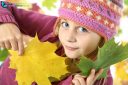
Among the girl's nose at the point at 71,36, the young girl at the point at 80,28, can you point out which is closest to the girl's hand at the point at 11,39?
the young girl at the point at 80,28

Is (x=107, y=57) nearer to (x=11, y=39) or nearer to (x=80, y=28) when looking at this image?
(x=80, y=28)

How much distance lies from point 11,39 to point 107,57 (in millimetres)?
220

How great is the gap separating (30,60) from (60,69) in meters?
0.07

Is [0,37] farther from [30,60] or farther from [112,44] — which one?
[112,44]

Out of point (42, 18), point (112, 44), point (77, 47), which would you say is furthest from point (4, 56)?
point (112, 44)

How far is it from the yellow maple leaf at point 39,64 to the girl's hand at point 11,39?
0.08ft

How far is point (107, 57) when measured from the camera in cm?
71

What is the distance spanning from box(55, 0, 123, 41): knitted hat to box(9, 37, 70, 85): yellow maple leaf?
0.09m

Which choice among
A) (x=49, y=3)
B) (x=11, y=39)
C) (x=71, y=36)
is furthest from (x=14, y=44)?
(x=49, y=3)

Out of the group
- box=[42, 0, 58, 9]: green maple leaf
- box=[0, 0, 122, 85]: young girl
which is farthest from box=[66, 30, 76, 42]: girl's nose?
box=[42, 0, 58, 9]: green maple leaf

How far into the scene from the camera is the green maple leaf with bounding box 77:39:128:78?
695 millimetres

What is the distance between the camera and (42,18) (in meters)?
0.99

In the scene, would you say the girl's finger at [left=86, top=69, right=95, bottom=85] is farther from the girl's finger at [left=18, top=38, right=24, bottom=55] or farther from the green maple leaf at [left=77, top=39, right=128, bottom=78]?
the girl's finger at [left=18, top=38, right=24, bottom=55]

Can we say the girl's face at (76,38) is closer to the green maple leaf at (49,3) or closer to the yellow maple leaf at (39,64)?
the yellow maple leaf at (39,64)
